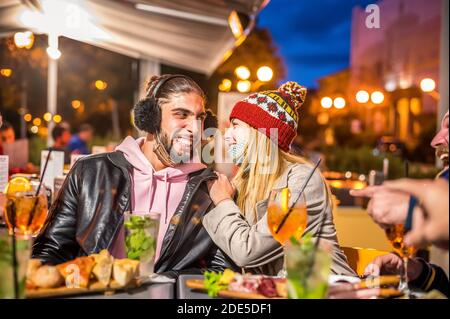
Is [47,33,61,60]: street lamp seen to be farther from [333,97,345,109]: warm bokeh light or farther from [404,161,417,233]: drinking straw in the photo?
[333,97,345,109]: warm bokeh light

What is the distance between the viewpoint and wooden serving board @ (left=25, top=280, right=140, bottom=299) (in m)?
1.86

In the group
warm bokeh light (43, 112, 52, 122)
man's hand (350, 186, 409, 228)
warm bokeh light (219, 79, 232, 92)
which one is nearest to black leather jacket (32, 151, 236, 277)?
man's hand (350, 186, 409, 228)

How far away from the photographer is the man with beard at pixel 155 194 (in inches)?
106

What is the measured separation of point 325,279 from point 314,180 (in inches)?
Answer: 39.2

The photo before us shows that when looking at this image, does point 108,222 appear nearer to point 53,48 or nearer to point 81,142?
point 53,48

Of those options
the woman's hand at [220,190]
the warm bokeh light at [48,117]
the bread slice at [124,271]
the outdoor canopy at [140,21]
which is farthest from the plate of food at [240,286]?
the warm bokeh light at [48,117]

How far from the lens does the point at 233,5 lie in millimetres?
6293

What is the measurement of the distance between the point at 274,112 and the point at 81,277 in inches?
53.8

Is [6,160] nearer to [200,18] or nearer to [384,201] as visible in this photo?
[384,201]

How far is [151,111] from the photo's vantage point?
309 centimetres

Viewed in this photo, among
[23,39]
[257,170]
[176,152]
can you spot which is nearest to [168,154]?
[176,152]

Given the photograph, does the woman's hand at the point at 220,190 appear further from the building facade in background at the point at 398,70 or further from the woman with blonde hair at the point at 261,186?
the building facade in background at the point at 398,70

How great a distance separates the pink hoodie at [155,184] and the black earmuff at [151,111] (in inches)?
7.1
